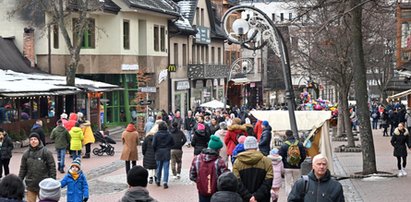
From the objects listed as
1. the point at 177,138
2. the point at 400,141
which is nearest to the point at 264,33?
the point at 177,138

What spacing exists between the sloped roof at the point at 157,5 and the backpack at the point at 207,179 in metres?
A: 33.6

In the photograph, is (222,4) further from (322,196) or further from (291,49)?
(322,196)

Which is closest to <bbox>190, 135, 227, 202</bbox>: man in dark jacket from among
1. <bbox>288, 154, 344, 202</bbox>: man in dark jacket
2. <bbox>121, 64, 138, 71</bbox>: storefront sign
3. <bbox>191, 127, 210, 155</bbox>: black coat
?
<bbox>288, 154, 344, 202</bbox>: man in dark jacket

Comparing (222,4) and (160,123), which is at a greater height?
(222,4)

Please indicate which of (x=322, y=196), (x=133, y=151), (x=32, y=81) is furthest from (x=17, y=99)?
(x=322, y=196)

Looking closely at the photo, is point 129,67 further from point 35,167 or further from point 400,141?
point 35,167

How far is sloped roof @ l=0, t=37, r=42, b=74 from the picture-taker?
1575 inches

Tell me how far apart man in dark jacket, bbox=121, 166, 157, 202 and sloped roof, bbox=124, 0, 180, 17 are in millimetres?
37548

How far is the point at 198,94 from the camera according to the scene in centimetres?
6206

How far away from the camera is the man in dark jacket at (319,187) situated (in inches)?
366

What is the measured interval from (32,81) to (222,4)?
35.1 metres

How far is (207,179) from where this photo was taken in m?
12.4

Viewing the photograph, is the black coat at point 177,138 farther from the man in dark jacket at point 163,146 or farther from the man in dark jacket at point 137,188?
the man in dark jacket at point 137,188

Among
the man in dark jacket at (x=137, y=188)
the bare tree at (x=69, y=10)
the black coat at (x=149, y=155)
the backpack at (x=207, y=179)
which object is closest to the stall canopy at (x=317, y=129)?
the black coat at (x=149, y=155)
